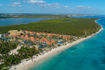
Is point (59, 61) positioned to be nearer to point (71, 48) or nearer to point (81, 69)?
point (81, 69)

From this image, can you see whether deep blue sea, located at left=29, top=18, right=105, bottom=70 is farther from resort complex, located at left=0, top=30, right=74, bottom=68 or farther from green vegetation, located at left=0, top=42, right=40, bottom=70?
resort complex, located at left=0, top=30, right=74, bottom=68

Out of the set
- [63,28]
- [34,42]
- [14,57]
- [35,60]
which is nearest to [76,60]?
[35,60]

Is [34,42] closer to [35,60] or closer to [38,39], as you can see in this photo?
[38,39]

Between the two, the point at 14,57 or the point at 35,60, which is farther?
the point at 35,60

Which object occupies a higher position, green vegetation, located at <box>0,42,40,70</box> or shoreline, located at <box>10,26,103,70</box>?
green vegetation, located at <box>0,42,40,70</box>

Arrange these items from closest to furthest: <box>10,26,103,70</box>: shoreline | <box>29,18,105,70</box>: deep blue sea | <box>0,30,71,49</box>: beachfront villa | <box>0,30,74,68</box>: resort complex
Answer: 1. <box>10,26,103,70</box>: shoreline
2. <box>29,18,105,70</box>: deep blue sea
3. <box>0,30,74,68</box>: resort complex
4. <box>0,30,71,49</box>: beachfront villa

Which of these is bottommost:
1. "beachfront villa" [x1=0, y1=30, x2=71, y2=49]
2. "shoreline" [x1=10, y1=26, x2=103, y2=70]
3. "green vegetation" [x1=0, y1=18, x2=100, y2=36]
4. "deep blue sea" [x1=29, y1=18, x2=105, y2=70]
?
"deep blue sea" [x1=29, y1=18, x2=105, y2=70]

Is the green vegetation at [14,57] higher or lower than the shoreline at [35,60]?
higher

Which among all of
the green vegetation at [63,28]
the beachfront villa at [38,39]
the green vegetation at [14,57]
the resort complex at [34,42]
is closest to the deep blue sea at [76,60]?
the green vegetation at [14,57]

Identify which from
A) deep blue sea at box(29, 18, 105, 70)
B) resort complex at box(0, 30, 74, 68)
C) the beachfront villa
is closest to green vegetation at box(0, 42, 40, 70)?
resort complex at box(0, 30, 74, 68)

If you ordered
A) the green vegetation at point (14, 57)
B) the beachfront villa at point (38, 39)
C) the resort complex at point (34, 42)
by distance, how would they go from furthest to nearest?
1. the beachfront villa at point (38, 39)
2. the resort complex at point (34, 42)
3. the green vegetation at point (14, 57)

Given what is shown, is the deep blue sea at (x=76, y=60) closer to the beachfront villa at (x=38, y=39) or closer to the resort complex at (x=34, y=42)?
the resort complex at (x=34, y=42)

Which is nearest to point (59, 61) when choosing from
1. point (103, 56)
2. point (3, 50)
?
point (103, 56)
